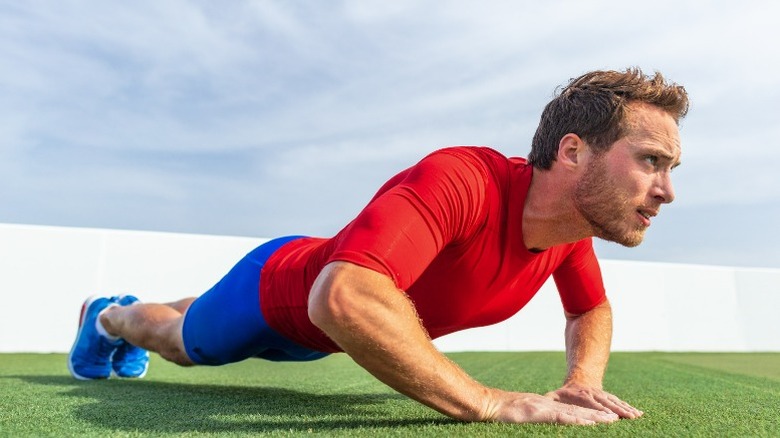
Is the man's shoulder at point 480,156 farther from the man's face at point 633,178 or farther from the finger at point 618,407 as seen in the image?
the finger at point 618,407

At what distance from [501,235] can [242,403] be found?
Result: 36.5 inches

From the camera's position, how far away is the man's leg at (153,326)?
8.00 ft

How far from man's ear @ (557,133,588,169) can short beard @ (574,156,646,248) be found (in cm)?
4

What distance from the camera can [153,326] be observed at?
98.8 inches

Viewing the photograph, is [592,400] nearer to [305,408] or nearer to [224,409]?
[305,408]

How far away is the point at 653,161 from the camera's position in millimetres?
1615

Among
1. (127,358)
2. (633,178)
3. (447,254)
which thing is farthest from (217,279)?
(633,178)

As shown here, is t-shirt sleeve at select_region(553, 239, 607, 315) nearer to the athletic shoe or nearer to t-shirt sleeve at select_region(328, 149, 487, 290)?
t-shirt sleeve at select_region(328, 149, 487, 290)

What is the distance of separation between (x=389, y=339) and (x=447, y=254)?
1.37 ft

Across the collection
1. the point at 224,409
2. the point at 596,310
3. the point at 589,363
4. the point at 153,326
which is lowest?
the point at 224,409

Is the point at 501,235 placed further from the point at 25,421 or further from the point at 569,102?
the point at 25,421

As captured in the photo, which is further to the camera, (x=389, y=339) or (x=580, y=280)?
(x=580, y=280)

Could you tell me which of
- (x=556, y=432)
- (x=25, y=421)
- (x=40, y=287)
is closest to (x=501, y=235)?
(x=556, y=432)

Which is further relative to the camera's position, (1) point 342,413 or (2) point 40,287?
(2) point 40,287
